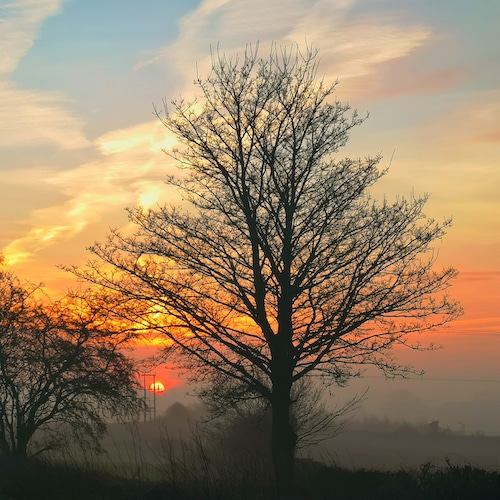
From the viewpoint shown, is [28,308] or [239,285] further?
[28,308]

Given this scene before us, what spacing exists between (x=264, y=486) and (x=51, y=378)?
18.6m

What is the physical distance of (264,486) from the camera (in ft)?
36.6

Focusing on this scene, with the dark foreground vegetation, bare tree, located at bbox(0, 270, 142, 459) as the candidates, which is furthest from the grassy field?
bare tree, located at bbox(0, 270, 142, 459)

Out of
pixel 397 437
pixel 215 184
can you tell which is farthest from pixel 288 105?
pixel 397 437

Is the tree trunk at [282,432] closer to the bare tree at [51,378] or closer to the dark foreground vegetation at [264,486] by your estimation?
the dark foreground vegetation at [264,486]

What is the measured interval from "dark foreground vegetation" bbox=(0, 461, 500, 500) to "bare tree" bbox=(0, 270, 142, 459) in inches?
539

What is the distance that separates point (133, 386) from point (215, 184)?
51.8 feet

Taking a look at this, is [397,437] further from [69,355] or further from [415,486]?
→ [415,486]

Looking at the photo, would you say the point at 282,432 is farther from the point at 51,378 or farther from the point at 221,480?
the point at 51,378

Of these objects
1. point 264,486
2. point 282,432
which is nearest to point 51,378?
point 282,432

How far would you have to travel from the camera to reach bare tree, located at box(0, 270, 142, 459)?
89.7ft

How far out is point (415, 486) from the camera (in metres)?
11.8

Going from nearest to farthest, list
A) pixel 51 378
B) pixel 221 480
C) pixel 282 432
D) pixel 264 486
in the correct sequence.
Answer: pixel 264 486
pixel 221 480
pixel 282 432
pixel 51 378

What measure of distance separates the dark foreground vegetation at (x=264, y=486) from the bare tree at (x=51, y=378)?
13699 mm
